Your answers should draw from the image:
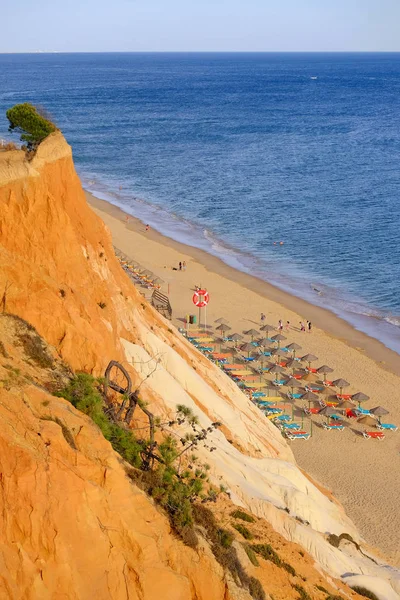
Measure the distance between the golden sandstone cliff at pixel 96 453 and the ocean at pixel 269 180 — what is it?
82.8 feet

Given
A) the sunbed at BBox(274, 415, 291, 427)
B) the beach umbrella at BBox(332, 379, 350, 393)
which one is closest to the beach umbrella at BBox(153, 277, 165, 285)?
the beach umbrella at BBox(332, 379, 350, 393)

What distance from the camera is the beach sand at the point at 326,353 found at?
28.7m

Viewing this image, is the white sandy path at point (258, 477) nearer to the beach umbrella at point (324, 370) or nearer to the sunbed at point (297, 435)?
the sunbed at point (297, 435)

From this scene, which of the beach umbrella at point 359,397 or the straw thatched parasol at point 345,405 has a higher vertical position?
the beach umbrella at point 359,397

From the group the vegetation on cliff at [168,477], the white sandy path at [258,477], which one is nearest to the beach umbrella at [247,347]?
the white sandy path at [258,477]

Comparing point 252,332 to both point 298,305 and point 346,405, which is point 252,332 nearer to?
point 298,305

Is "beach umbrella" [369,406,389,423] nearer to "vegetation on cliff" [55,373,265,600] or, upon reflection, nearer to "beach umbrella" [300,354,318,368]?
"beach umbrella" [300,354,318,368]

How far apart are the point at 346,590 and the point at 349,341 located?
96.9 feet

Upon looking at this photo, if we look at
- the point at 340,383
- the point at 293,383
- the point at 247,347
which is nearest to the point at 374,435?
the point at 340,383

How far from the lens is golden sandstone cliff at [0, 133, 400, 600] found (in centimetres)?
1020

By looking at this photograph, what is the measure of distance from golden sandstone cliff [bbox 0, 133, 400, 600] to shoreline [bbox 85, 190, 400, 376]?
19489 millimetres

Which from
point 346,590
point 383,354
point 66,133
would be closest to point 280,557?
point 346,590

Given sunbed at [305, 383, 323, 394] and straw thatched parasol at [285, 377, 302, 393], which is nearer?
straw thatched parasol at [285, 377, 302, 393]

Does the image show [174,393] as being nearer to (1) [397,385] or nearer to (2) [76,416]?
(2) [76,416]
